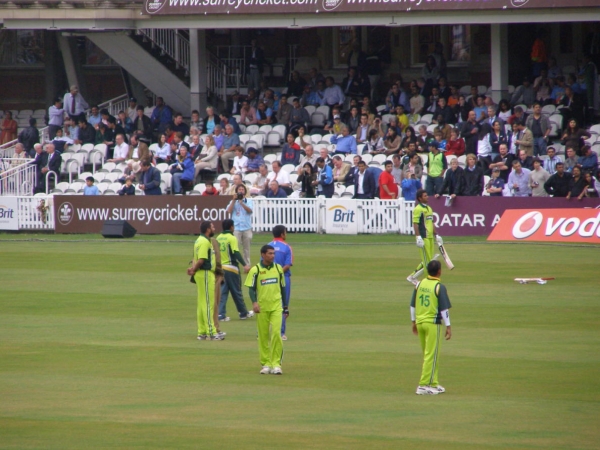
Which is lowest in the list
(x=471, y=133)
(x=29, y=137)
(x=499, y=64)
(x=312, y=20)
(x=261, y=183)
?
(x=261, y=183)

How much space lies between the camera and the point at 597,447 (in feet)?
29.1

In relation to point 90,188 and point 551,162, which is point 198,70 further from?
point 551,162

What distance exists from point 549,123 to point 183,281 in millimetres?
12980

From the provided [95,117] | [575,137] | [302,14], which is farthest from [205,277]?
[95,117]

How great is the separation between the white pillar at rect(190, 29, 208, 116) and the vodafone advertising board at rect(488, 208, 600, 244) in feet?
43.8

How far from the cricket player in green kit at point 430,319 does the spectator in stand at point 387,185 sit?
15879 millimetres

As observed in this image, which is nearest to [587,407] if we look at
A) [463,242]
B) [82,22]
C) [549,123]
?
[463,242]

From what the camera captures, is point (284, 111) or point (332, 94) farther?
point (332, 94)

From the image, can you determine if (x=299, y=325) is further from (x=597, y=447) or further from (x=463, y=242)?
(x=463, y=242)

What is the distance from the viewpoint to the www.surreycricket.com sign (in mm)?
28734

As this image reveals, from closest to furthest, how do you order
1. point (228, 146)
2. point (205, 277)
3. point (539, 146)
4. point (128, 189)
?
point (205, 277) < point (539, 146) < point (128, 189) < point (228, 146)

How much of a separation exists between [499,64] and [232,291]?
17262 mm

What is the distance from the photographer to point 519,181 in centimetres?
2605

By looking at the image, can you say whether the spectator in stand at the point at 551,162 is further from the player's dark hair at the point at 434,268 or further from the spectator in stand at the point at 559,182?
the player's dark hair at the point at 434,268
